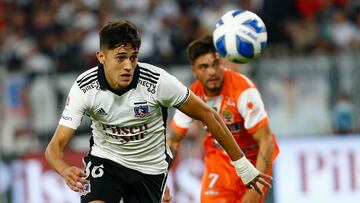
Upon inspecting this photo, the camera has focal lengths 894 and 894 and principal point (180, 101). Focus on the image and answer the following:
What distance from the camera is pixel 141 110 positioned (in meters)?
6.81

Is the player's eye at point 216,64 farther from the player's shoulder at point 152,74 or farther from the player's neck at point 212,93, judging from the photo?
the player's shoulder at point 152,74

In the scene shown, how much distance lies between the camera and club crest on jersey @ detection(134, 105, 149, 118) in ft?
22.3

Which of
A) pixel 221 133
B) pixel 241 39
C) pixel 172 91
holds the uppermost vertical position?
pixel 241 39

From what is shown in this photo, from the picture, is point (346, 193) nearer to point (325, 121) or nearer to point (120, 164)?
point (325, 121)

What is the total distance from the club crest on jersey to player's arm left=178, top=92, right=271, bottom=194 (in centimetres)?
27

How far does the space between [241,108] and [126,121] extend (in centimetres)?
136

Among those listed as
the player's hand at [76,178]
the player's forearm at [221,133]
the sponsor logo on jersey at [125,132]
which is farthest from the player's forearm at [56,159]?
the player's forearm at [221,133]

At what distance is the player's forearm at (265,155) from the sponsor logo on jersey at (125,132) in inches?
48.0

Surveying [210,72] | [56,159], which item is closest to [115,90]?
[56,159]

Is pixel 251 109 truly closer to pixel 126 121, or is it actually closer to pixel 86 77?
pixel 126 121

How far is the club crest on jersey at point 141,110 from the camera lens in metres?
6.80

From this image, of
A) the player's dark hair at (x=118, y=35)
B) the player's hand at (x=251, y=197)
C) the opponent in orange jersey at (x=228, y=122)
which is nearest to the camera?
the player's dark hair at (x=118, y=35)

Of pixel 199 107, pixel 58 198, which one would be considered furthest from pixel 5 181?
pixel 199 107

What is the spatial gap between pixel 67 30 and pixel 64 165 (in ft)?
33.1
